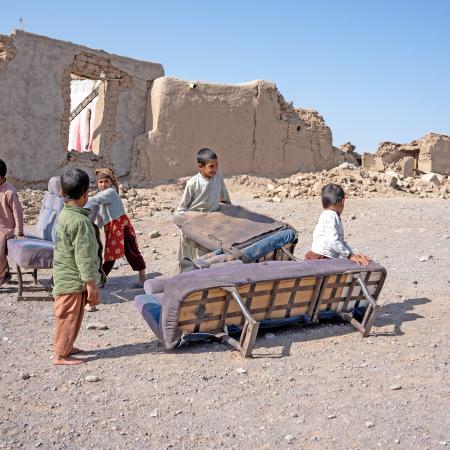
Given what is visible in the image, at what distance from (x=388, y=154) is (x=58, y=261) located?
62.6 ft

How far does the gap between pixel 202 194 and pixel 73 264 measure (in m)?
1.84

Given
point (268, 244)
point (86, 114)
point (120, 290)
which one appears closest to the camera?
point (268, 244)

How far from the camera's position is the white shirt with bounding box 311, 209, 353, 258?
4484 millimetres

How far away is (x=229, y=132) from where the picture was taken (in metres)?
13.7

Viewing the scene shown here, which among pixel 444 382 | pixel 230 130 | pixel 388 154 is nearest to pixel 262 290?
pixel 444 382

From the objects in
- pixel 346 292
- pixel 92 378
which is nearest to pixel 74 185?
pixel 92 378

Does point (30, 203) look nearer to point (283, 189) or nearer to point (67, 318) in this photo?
point (283, 189)

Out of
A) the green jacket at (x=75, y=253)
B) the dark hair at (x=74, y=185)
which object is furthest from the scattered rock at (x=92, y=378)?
the dark hair at (x=74, y=185)

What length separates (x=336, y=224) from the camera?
453 cm

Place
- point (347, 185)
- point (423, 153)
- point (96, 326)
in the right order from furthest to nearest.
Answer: point (423, 153)
point (347, 185)
point (96, 326)

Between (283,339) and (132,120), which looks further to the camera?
(132,120)

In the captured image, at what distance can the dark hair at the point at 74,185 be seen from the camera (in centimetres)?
363

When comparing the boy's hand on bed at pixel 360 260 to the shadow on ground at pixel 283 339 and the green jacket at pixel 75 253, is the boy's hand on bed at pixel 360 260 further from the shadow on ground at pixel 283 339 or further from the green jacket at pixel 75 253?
the green jacket at pixel 75 253

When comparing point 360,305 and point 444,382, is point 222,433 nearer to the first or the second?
point 444,382
